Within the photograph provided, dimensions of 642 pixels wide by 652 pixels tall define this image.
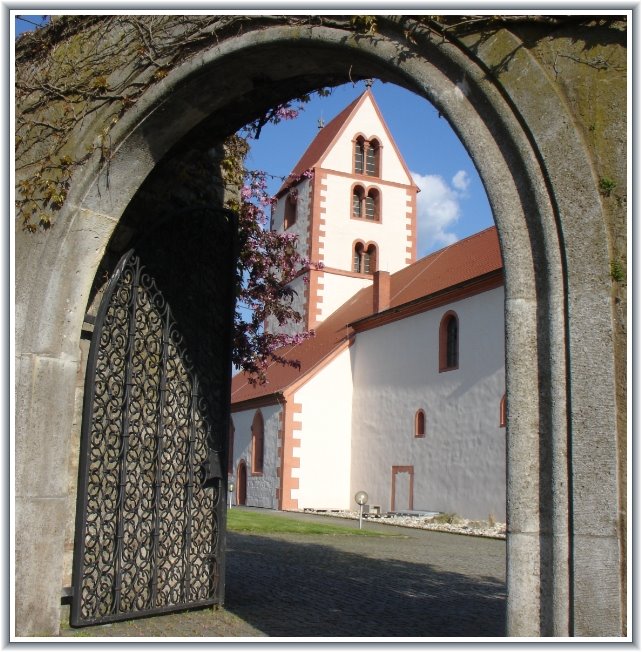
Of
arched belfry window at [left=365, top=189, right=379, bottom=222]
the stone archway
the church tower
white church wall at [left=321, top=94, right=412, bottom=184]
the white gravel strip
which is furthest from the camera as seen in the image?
arched belfry window at [left=365, top=189, right=379, bottom=222]

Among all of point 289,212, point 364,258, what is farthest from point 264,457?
point 289,212

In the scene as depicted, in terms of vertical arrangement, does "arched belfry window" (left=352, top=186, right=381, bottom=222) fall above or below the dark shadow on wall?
above

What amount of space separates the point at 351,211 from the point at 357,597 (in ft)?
106

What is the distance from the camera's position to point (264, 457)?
32312 millimetres

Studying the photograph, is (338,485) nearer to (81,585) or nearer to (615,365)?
(81,585)

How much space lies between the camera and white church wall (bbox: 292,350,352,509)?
3039cm

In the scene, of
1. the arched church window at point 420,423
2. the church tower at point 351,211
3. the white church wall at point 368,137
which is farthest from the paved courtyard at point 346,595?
the white church wall at point 368,137

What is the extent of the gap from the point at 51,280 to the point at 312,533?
13.3 metres

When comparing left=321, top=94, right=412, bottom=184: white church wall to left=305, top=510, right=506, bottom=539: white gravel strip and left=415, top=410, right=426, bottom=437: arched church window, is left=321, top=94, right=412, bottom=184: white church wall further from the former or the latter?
left=305, top=510, right=506, bottom=539: white gravel strip

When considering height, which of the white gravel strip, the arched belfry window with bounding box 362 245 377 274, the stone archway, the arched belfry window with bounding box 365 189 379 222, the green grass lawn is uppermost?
the arched belfry window with bounding box 365 189 379 222

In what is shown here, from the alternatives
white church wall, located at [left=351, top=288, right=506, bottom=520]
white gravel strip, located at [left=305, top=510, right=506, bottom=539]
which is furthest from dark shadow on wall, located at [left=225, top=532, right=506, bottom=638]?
white church wall, located at [left=351, top=288, right=506, bottom=520]

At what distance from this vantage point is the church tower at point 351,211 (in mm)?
37875

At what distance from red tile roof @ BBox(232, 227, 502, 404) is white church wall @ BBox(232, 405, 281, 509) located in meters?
0.82

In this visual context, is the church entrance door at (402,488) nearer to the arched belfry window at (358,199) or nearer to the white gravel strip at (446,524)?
the white gravel strip at (446,524)
